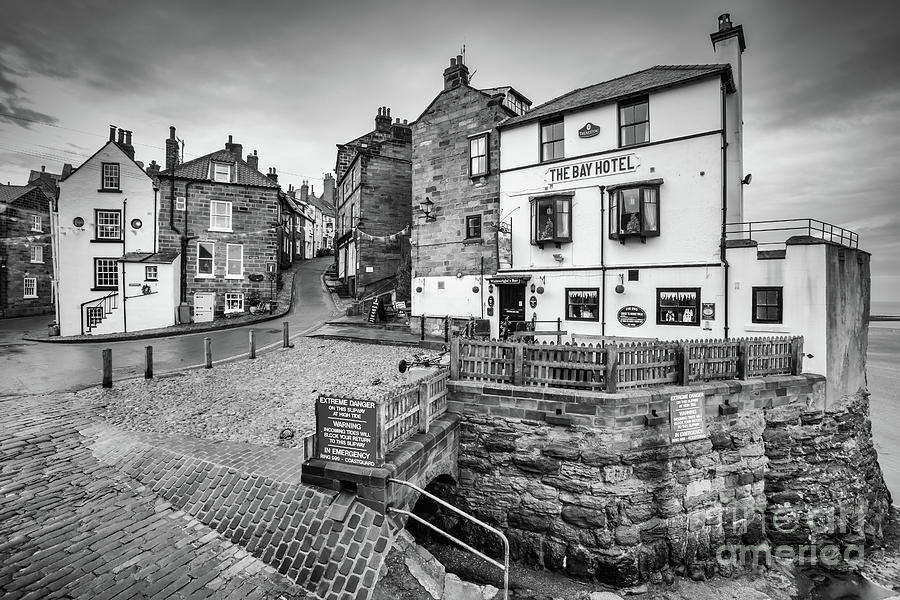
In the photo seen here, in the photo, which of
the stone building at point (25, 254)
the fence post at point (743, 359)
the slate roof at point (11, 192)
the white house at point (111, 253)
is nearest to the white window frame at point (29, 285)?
the stone building at point (25, 254)

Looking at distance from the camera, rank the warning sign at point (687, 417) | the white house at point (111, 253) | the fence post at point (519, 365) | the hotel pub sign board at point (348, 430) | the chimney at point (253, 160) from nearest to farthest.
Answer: the hotel pub sign board at point (348, 430) → the warning sign at point (687, 417) → the fence post at point (519, 365) → the white house at point (111, 253) → the chimney at point (253, 160)

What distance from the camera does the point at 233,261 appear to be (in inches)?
1067

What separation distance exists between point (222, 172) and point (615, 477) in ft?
96.1

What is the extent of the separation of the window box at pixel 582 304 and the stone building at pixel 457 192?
Result: 13.1 ft

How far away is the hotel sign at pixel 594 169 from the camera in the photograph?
15250 mm

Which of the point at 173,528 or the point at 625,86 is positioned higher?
the point at 625,86

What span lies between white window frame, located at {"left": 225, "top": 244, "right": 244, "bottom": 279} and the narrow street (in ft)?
14.5

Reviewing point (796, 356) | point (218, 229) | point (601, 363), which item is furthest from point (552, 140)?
point (218, 229)

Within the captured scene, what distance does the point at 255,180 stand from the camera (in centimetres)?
2803

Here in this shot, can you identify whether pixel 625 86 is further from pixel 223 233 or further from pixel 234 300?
pixel 234 300

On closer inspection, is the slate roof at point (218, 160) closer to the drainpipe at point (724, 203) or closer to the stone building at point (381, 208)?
the stone building at point (381, 208)

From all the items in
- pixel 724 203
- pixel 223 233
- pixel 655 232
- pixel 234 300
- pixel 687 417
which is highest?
pixel 223 233

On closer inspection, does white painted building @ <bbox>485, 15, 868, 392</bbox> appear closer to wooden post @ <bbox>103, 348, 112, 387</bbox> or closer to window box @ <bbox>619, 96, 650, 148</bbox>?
window box @ <bbox>619, 96, 650, 148</bbox>

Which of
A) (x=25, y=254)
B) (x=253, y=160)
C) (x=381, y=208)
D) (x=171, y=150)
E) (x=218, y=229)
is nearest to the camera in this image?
(x=171, y=150)
